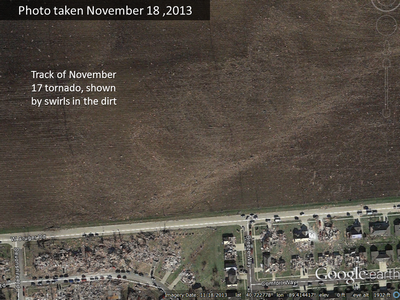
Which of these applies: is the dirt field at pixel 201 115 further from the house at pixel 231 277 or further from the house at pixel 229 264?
the house at pixel 231 277

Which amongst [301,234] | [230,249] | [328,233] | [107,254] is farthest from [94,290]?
[328,233]

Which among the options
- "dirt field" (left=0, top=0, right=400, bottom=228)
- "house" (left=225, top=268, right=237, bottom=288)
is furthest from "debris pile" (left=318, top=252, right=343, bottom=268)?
"house" (left=225, top=268, right=237, bottom=288)

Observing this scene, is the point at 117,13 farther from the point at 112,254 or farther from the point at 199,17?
the point at 112,254

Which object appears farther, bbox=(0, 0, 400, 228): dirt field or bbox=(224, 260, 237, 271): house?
bbox=(224, 260, 237, 271): house

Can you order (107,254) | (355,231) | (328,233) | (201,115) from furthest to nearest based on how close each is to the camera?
(328,233)
(355,231)
(107,254)
(201,115)

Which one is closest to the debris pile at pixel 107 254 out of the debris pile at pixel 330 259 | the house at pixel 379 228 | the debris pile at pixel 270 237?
the debris pile at pixel 270 237

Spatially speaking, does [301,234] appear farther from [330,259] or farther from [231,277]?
[231,277]

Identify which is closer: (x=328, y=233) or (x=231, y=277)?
(x=231, y=277)

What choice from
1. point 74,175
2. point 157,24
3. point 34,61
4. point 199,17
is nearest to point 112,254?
point 74,175

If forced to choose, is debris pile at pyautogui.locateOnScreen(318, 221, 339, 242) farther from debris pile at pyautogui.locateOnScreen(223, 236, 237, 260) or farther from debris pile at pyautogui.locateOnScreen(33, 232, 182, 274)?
debris pile at pyautogui.locateOnScreen(33, 232, 182, 274)

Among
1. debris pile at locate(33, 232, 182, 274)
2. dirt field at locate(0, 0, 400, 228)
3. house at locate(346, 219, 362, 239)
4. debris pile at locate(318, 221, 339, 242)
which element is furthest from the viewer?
debris pile at locate(318, 221, 339, 242)
